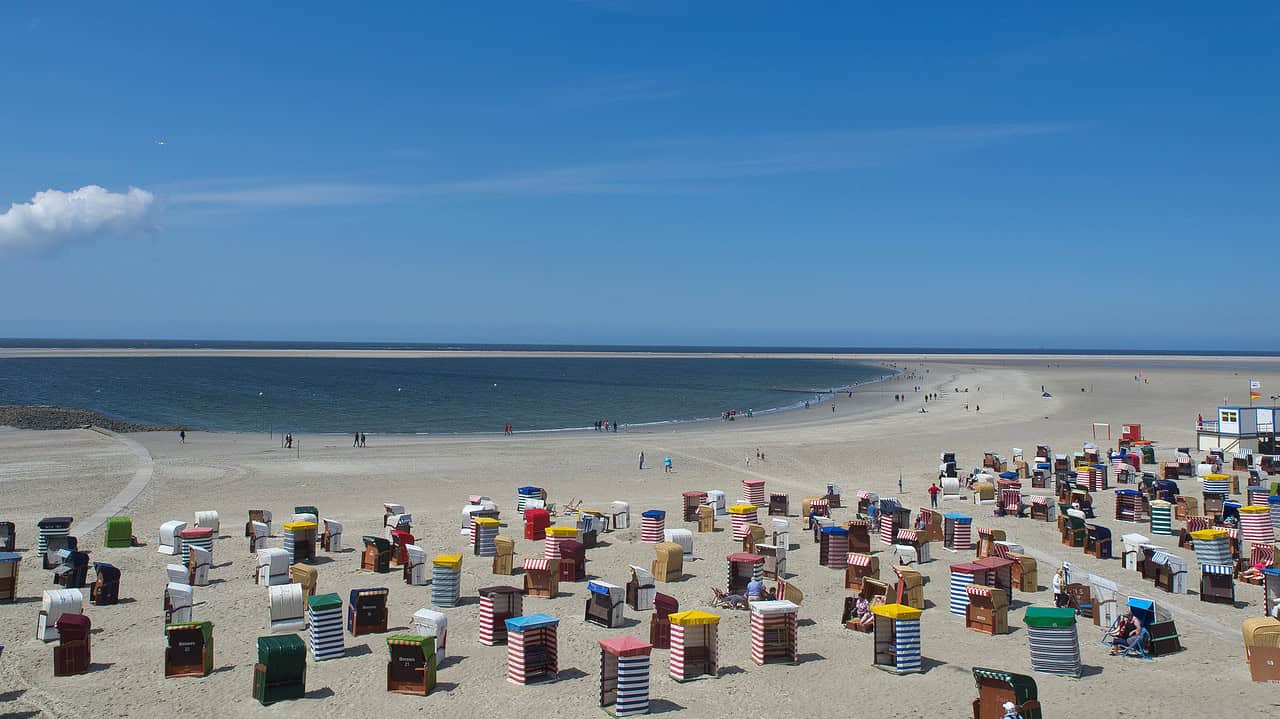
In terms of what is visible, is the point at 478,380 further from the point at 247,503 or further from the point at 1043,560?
the point at 1043,560

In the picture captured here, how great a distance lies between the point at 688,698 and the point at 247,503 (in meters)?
23.1

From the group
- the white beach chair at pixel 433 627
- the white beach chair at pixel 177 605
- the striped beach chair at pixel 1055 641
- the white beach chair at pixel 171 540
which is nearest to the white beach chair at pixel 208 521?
the white beach chair at pixel 171 540

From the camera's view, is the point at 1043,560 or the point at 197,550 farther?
the point at 1043,560

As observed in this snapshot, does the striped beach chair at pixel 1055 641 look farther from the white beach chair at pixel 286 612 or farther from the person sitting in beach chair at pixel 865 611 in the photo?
the white beach chair at pixel 286 612

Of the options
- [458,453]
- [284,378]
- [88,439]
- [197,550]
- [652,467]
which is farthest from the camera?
[284,378]

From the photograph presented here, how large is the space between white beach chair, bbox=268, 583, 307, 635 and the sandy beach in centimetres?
52

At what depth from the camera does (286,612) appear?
54.3 ft

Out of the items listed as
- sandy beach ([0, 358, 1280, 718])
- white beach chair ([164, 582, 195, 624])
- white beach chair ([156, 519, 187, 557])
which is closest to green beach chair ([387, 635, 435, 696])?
sandy beach ([0, 358, 1280, 718])

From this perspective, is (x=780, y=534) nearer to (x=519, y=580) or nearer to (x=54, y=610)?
(x=519, y=580)

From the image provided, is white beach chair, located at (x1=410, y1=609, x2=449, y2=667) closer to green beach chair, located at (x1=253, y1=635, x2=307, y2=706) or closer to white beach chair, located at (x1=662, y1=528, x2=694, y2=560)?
green beach chair, located at (x1=253, y1=635, x2=307, y2=706)

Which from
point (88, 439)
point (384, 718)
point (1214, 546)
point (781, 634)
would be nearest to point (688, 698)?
point (781, 634)

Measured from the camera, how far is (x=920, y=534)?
22625 mm

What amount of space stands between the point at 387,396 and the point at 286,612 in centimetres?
8341

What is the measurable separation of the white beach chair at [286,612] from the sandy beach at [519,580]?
52 centimetres
